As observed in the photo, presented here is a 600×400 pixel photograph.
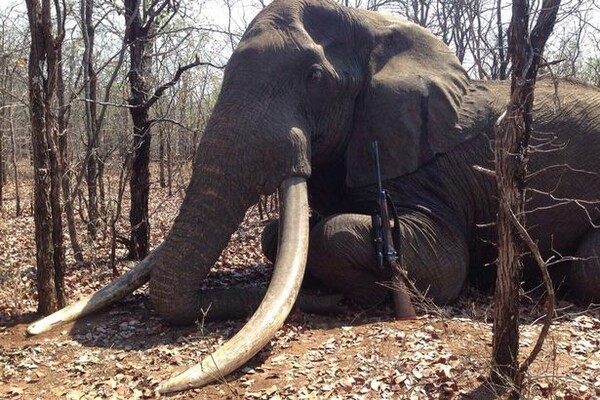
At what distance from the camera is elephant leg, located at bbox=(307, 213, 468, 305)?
654 cm

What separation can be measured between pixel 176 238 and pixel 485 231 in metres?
3.70

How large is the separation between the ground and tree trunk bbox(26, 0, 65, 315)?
59 centimetres

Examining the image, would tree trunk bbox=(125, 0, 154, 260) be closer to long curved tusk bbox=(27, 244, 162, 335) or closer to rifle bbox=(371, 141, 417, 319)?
long curved tusk bbox=(27, 244, 162, 335)

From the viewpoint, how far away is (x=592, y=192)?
7.25 metres

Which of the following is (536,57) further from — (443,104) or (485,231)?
(485,231)

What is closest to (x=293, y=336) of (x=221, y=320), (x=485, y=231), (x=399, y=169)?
(x=221, y=320)

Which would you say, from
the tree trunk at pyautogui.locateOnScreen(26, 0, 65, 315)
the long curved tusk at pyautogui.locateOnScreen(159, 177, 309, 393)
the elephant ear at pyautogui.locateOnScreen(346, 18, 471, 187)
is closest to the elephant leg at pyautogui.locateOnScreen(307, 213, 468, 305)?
the long curved tusk at pyautogui.locateOnScreen(159, 177, 309, 393)

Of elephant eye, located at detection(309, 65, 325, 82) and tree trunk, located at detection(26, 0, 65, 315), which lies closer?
tree trunk, located at detection(26, 0, 65, 315)

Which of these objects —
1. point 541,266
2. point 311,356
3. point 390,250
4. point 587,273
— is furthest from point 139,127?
point 541,266

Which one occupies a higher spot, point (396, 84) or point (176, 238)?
point (396, 84)

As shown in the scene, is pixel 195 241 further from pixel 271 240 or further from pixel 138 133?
pixel 138 133

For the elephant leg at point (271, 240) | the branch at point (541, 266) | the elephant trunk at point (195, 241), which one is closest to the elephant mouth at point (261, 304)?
the elephant trunk at point (195, 241)

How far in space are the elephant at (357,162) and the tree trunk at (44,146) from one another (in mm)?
502

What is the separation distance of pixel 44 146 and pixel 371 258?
11.6ft
